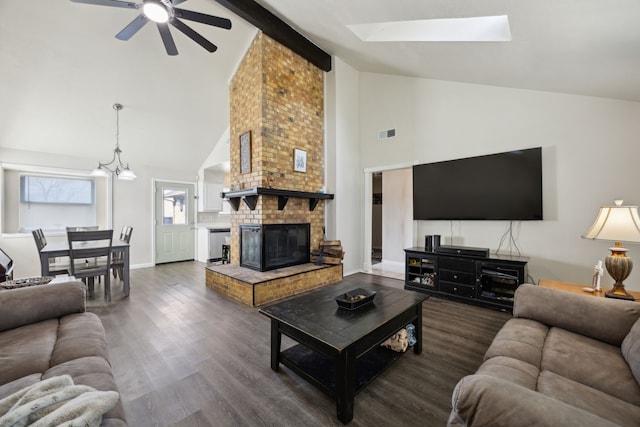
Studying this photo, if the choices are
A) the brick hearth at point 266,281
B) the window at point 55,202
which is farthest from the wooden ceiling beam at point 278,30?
the window at point 55,202

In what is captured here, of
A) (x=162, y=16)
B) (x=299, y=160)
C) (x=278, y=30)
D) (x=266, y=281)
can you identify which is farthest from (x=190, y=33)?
(x=266, y=281)

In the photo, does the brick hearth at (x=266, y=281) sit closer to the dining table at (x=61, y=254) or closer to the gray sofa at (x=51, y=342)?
the dining table at (x=61, y=254)

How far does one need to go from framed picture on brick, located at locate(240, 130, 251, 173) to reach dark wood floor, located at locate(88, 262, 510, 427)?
2.07 metres

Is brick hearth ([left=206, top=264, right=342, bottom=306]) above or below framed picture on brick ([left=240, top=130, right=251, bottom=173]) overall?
below

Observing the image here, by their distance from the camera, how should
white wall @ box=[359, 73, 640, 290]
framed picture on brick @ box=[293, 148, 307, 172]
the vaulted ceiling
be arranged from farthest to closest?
framed picture on brick @ box=[293, 148, 307, 172]
white wall @ box=[359, 73, 640, 290]
the vaulted ceiling

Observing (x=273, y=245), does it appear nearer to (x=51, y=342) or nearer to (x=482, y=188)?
(x=51, y=342)

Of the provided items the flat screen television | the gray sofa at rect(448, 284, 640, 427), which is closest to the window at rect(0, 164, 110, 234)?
the flat screen television

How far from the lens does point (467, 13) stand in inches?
91.2

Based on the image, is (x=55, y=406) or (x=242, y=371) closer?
(x=55, y=406)

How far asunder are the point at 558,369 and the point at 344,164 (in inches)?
160

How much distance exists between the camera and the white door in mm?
5941

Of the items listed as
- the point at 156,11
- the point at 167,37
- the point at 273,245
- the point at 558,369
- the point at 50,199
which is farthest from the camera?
the point at 50,199

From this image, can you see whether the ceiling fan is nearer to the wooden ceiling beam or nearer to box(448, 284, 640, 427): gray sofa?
the wooden ceiling beam

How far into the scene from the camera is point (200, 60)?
4.11 m
